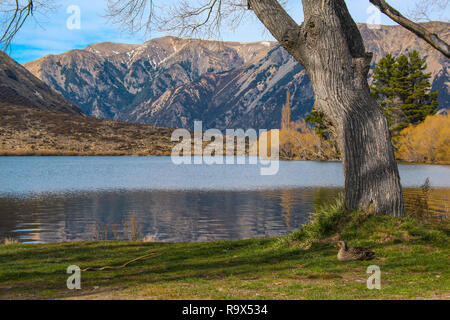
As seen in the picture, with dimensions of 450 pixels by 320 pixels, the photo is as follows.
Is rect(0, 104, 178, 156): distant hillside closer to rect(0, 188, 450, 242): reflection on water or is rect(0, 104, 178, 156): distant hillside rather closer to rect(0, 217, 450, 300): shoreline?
rect(0, 188, 450, 242): reflection on water

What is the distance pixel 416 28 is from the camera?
1034 centimetres

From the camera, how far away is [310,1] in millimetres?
10938

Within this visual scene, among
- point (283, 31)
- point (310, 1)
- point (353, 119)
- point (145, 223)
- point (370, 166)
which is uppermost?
point (310, 1)

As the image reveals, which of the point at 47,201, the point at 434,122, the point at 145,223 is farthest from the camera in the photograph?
the point at 434,122

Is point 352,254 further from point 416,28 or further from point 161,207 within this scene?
point 161,207

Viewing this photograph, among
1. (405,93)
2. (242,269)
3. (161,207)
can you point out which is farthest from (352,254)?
(405,93)

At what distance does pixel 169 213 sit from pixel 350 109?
52.1ft

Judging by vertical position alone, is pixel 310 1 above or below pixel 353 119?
above

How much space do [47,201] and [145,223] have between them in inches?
413

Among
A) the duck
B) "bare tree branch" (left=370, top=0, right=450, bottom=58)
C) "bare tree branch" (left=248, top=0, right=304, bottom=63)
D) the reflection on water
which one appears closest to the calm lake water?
the reflection on water
